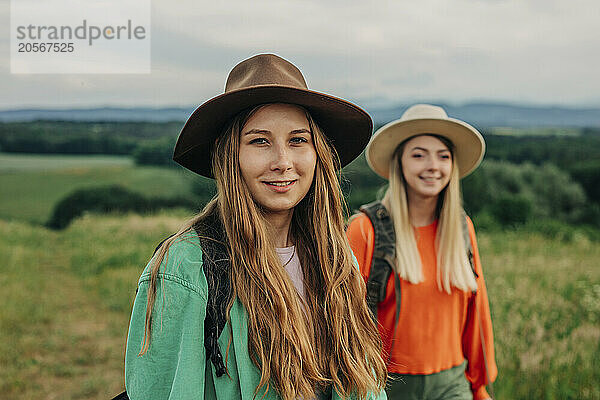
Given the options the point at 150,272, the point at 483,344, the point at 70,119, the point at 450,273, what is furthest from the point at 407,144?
the point at 70,119

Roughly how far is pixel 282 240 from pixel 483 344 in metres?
1.57

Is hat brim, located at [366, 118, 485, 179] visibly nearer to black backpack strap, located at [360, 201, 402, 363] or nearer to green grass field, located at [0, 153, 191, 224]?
black backpack strap, located at [360, 201, 402, 363]

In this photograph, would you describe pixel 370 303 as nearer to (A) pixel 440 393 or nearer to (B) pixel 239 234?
(A) pixel 440 393

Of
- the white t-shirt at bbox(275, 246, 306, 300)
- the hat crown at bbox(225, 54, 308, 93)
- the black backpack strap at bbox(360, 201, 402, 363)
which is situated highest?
the hat crown at bbox(225, 54, 308, 93)

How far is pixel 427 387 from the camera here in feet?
8.98

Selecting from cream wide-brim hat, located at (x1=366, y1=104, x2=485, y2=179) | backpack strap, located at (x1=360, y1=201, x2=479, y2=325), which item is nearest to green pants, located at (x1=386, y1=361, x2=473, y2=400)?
backpack strap, located at (x1=360, y1=201, x2=479, y2=325)

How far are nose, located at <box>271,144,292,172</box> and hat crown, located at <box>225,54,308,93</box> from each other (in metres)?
0.20

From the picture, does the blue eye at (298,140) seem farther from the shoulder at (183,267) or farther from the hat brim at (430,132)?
the hat brim at (430,132)

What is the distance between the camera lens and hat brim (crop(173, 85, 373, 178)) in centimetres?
165

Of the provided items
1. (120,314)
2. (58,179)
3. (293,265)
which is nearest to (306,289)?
(293,265)

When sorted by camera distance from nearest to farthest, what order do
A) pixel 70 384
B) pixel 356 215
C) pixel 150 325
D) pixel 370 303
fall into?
pixel 150 325, pixel 370 303, pixel 356 215, pixel 70 384

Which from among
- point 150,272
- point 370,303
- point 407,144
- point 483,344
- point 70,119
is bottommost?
point 483,344

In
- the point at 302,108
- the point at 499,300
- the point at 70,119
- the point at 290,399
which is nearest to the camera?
the point at 290,399

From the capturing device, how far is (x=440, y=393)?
277 centimetres
